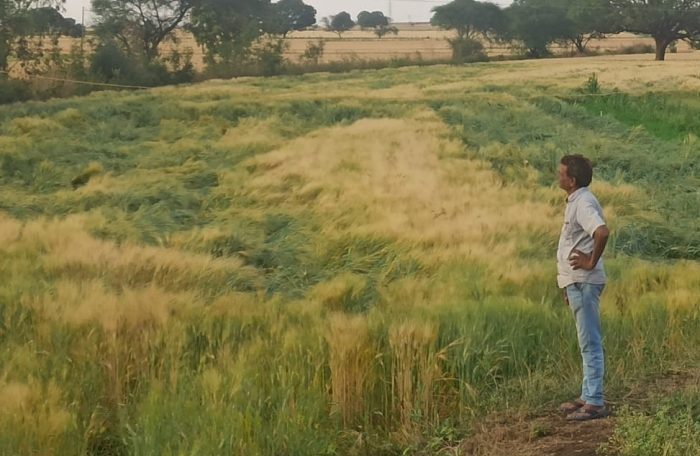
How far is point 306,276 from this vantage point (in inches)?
396

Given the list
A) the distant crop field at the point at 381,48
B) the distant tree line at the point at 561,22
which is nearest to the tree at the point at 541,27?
the distant tree line at the point at 561,22

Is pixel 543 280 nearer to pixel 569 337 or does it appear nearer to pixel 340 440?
pixel 569 337

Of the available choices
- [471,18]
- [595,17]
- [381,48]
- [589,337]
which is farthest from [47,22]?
[381,48]

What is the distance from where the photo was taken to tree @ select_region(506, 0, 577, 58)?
75.8 m

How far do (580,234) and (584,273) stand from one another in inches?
9.8

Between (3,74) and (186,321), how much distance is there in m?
30.7

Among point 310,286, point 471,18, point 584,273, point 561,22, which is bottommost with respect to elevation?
point 310,286

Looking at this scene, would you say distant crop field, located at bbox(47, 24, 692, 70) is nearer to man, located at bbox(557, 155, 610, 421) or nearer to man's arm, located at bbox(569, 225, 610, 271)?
man, located at bbox(557, 155, 610, 421)

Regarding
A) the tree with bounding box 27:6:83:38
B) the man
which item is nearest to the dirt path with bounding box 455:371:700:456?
the man

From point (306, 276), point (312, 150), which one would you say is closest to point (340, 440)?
point (306, 276)

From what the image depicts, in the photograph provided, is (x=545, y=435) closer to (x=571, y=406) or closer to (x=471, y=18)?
(x=571, y=406)

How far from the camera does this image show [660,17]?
217ft

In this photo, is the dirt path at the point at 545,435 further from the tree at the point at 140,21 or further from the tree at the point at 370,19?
the tree at the point at 370,19

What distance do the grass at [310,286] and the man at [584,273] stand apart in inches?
9.9
